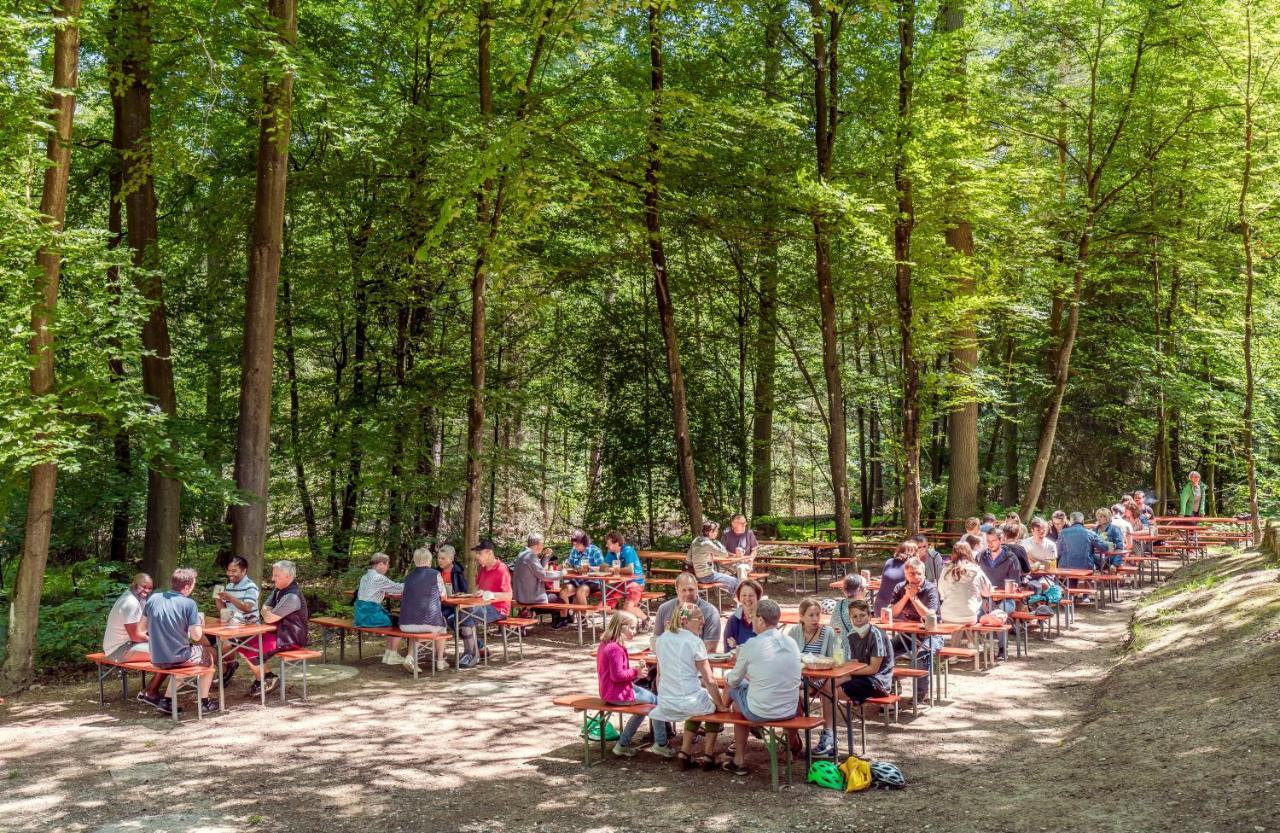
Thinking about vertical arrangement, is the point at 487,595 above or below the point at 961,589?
below

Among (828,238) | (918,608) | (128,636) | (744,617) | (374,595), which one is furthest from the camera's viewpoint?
(828,238)

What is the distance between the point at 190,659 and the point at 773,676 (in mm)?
4945

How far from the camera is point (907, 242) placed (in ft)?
48.0

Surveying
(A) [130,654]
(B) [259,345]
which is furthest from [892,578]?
(B) [259,345]

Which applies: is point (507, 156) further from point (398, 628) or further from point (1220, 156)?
point (1220, 156)

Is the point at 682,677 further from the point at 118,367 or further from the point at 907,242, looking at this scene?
the point at 907,242

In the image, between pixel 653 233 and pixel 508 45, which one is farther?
pixel 653 233

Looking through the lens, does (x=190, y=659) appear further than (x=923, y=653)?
No

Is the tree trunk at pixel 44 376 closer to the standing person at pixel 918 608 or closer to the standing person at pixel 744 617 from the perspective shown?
the standing person at pixel 744 617

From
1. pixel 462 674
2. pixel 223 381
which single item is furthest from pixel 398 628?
pixel 223 381

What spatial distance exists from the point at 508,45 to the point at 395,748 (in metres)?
7.94

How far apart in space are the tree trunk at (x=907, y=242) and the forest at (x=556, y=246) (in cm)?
7

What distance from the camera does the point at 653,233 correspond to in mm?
13523

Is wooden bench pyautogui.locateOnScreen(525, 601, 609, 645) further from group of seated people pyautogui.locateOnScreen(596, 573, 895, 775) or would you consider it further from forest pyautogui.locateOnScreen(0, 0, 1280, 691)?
group of seated people pyautogui.locateOnScreen(596, 573, 895, 775)
